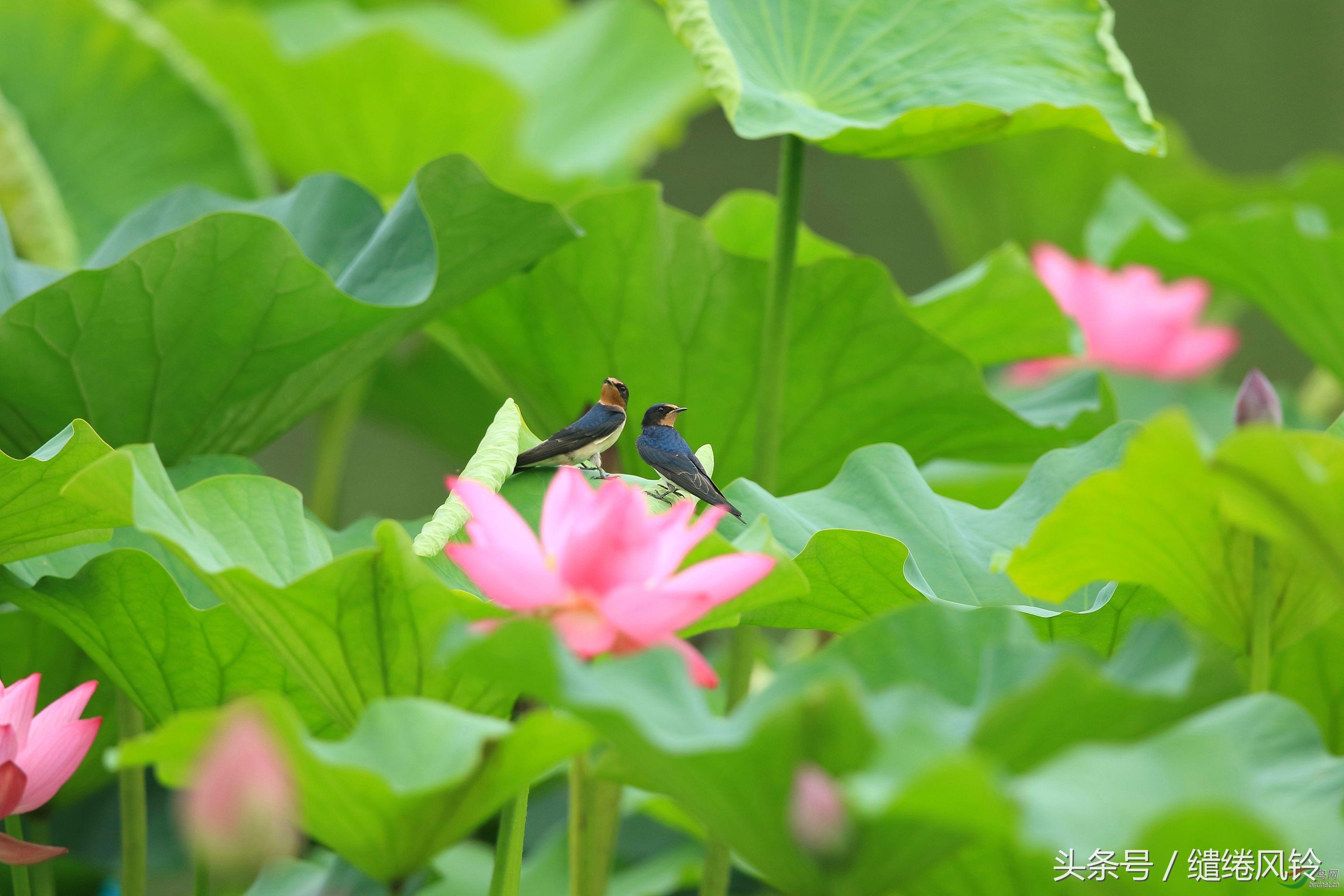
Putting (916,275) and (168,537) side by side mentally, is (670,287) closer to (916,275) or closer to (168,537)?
(168,537)

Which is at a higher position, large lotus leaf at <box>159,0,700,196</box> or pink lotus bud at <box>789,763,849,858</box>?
pink lotus bud at <box>789,763,849,858</box>

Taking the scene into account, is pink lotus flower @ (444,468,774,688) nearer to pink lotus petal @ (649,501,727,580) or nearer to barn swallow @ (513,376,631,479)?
pink lotus petal @ (649,501,727,580)

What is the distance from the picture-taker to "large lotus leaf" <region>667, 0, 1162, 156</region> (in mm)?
516

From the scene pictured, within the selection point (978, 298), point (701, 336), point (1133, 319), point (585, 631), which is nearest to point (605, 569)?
point (585, 631)

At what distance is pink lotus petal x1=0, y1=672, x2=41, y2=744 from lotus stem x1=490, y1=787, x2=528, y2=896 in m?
0.15

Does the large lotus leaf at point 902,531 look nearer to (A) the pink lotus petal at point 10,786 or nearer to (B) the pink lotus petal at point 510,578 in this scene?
(B) the pink lotus petal at point 510,578

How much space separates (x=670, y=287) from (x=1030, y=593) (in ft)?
0.99

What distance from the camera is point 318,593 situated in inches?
14.4

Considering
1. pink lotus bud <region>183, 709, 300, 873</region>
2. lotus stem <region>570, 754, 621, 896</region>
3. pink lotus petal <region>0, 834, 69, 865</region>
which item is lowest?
lotus stem <region>570, 754, 621, 896</region>

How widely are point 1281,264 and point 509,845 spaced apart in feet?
2.05

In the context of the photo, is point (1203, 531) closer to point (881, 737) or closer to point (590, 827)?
point (881, 737)

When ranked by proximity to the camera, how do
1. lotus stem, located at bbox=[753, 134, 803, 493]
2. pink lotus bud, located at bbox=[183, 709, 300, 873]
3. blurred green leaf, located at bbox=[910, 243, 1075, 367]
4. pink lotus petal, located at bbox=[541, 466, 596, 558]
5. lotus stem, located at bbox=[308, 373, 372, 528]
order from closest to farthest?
1. pink lotus bud, located at bbox=[183, 709, 300, 873]
2. pink lotus petal, located at bbox=[541, 466, 596, 558]
3. lotus stem, located at bbox=[753, 134, 803, 493]
4. blurred green leaf, located at bbox=[910, 243, 1075, 367]
5. lotus stem, located at bbox=[308, 373, 372, 528]

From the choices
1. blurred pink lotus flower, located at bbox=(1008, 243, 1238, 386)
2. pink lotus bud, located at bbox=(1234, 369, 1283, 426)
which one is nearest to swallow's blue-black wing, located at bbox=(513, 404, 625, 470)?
pink lotus bud, located at bbox=(1234, 369, 1283, 426)

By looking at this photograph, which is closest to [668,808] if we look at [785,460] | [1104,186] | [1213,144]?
[785,460]
